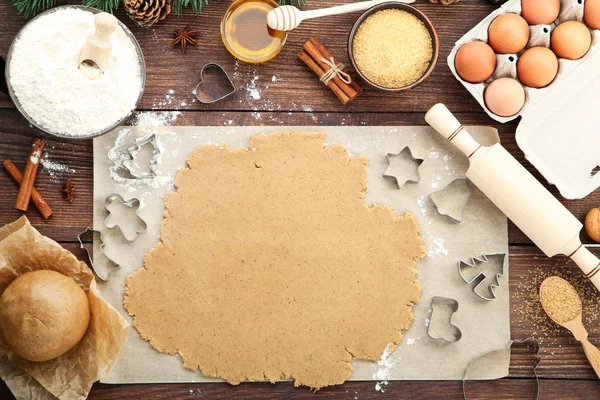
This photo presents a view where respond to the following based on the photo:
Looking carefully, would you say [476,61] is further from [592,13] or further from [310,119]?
[310,119]

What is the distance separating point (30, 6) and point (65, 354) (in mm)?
910

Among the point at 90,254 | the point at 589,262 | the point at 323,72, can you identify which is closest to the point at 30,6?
the point at 90,254

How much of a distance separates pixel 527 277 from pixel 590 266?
16cm

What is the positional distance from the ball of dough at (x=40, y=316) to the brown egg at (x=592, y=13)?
57.6 inches

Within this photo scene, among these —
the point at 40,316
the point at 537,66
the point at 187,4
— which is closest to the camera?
the point at 40,316

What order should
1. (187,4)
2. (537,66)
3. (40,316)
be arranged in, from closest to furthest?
(40,316) → (537,66) → (187,4)

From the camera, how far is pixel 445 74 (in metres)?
1.51

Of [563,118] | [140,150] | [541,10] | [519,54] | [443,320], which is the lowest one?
[443,320]

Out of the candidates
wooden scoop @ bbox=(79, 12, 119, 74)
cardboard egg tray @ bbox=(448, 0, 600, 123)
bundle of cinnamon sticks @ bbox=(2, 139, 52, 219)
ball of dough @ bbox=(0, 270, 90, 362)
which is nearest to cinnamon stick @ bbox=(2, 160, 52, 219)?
bundle of cinnamon sticks @ bbox=(2, 139, 52, 219)

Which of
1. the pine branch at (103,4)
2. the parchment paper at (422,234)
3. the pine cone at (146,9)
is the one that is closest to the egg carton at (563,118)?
the parchment paper at (422,234)

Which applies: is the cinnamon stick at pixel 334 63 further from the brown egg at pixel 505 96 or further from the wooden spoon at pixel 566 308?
the wooden spoon at pixel 566 308

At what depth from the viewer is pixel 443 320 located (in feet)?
4.89

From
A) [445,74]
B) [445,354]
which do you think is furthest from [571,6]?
[445,354]

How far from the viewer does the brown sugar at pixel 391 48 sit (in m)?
1.43
